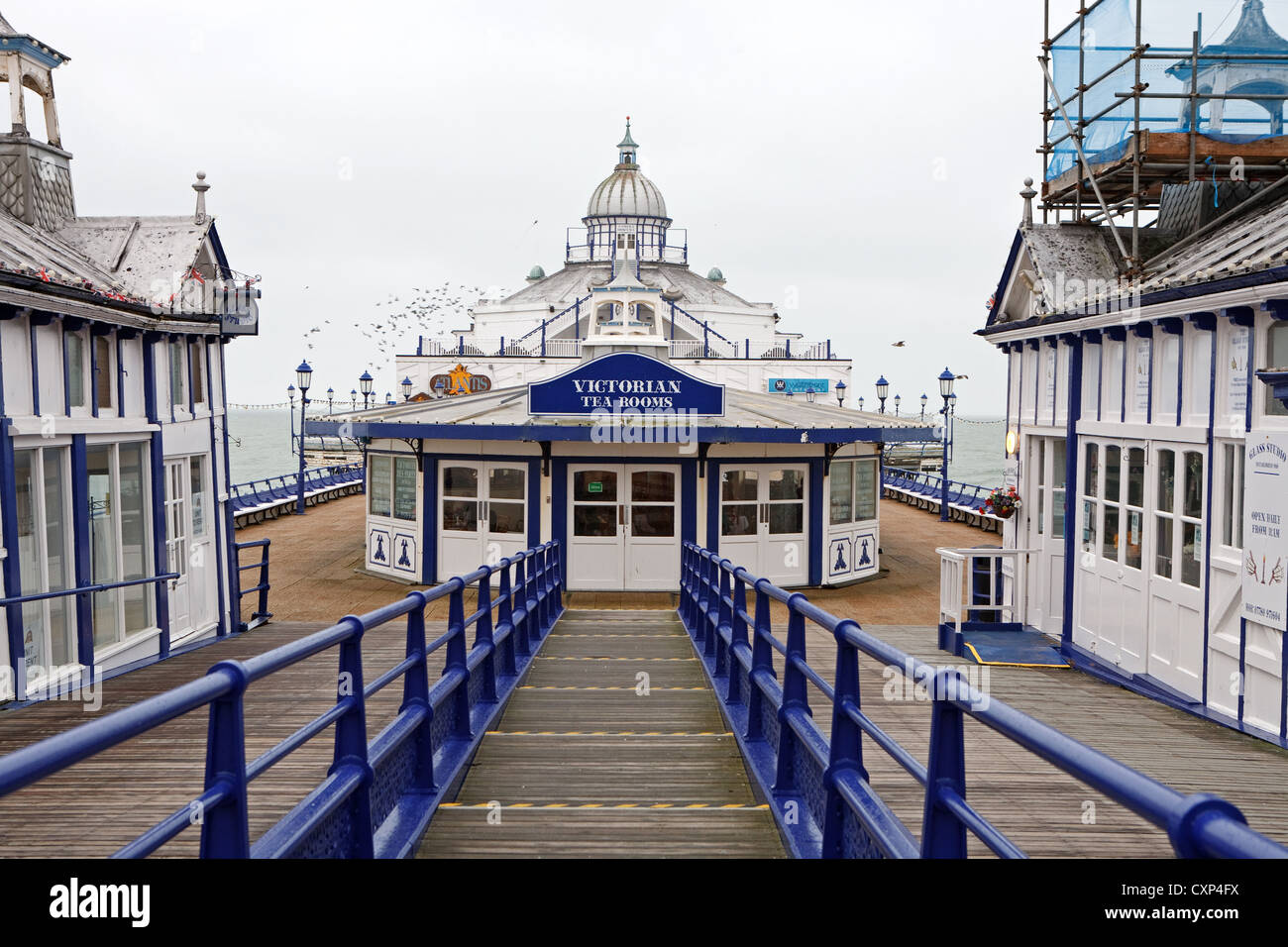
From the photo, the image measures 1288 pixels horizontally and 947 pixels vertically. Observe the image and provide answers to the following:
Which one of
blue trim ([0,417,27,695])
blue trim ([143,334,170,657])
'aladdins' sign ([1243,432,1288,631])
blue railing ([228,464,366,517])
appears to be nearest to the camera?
'aladdins' sign ([1243,432,1288,631])

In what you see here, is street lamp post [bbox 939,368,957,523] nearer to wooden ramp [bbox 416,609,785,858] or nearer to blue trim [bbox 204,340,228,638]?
blue trim [bbox 204,340,228,638]

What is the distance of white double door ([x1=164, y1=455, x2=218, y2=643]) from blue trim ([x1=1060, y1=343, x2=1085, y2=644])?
35.6 ft

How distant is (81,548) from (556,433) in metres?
7.45

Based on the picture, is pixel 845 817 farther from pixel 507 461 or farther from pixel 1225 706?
pixel 507 461

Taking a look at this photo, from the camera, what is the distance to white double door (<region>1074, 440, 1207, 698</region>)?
10172mm

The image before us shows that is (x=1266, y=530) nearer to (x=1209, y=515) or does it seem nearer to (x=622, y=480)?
(x=1209, y=515)

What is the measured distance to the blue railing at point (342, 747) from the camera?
2443mm

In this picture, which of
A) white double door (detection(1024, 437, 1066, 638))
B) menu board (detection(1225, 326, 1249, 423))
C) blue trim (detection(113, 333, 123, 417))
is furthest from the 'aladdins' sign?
blue trim (detection(113, 333, 123, 417))

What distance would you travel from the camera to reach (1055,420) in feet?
44.1

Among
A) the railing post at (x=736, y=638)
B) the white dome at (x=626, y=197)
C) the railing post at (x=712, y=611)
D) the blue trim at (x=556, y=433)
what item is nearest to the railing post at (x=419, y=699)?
the railing post at (x=736, y=638)

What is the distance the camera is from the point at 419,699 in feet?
17.6

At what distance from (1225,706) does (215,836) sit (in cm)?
925

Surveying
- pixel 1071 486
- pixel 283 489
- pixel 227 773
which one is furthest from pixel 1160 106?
pixel 283 489

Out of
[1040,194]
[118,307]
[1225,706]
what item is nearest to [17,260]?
[118,307]
